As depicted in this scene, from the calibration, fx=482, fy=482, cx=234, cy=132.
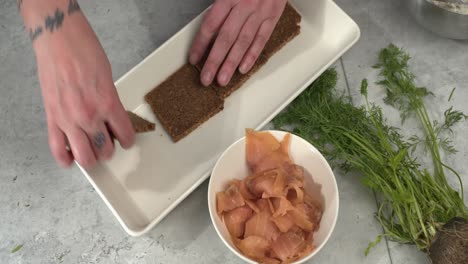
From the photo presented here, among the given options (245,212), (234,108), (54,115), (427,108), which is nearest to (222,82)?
(234,108)

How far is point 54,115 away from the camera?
100cm

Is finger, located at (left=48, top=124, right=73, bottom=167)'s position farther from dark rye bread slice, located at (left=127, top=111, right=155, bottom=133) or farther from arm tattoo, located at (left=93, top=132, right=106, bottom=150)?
dark rye bread slice, located at (left=127, top=111, right=155, bottom=133)

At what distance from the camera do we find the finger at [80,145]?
3.33ft

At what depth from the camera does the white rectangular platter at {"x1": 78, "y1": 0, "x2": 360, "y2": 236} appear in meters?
1.27

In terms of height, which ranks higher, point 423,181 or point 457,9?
point 457,9

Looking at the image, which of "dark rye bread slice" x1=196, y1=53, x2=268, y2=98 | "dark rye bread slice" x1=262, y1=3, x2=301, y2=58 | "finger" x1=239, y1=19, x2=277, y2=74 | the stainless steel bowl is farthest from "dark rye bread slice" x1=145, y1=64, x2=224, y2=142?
the stainless steel bowl

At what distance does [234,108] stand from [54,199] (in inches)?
22.3

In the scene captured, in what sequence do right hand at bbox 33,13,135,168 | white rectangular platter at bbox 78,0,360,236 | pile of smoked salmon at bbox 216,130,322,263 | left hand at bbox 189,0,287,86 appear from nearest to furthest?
1. right hand at bbox 33,13,135,168
2. pile of smoked salmon at bbox 216,130,322,263
3. white rectangular platter at bbox 78,0,360,236
4. left hand at bbox 189,0,287,86

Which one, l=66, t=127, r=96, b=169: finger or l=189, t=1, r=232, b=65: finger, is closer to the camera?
l=66, t=127, r=96, b=169: finger

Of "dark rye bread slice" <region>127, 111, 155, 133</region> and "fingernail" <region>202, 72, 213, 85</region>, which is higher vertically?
"fingernail" <region>202, 72, 213, 85</region>

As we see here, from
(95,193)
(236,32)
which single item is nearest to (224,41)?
(236,32)

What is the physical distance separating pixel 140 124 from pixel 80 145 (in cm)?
30

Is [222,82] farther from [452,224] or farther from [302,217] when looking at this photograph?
[452,224]

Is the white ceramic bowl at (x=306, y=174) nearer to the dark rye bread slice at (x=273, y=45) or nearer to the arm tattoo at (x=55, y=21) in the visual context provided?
the dark rye bread slice at (x=273, y=45)
